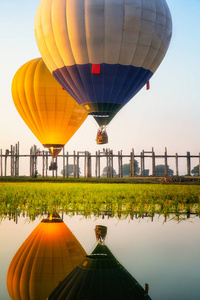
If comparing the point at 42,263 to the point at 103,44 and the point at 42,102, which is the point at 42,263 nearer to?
the point at 103,44

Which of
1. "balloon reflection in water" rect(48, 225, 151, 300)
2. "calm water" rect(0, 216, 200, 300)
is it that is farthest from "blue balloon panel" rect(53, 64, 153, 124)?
"balloon reflection in water" rect(48, 225, 151, 300)

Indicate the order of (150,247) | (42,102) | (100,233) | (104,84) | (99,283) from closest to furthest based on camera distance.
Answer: (99,283)
(150,247)
(100,233)
(104,84)
(42,102)

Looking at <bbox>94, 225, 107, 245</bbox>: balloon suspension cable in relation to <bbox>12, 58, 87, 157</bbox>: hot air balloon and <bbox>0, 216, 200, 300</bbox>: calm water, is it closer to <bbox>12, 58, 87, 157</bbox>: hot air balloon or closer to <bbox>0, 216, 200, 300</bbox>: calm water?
<bbox>0, 216, 200, 300</bbox>: calm water

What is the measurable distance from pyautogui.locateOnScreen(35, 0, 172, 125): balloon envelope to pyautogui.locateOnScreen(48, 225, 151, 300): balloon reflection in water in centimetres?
1313

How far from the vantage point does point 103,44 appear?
1619cm

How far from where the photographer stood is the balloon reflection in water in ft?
9.03

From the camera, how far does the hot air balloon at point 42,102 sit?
79.8 ft

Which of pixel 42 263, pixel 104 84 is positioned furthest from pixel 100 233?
pixel 104 84

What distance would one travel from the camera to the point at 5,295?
2.77 m

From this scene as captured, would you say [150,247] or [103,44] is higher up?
[103,44]

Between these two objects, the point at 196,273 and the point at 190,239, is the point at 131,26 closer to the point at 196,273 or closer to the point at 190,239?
the point at 190,239

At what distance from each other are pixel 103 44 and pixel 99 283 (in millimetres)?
13970

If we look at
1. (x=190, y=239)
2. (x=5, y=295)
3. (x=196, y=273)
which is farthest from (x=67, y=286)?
(x=190, y=239)

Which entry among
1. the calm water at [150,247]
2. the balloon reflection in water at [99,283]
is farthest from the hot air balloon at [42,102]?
the balloon reflection in water at [99,283]
